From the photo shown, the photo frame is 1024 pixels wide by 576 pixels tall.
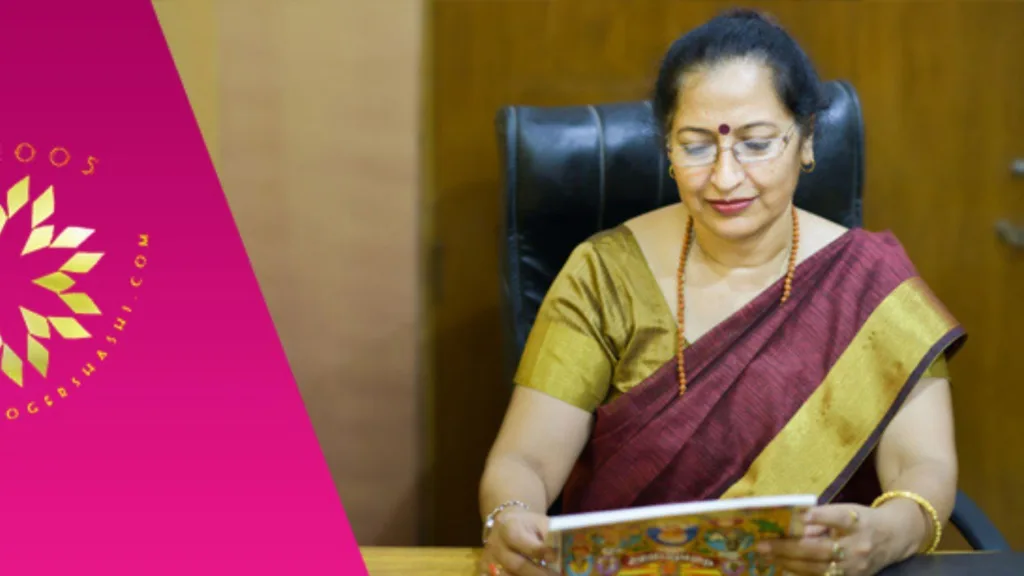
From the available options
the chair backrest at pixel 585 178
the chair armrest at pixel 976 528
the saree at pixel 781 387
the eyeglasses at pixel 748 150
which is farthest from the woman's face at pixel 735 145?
the chair armrest at pixel 976 528

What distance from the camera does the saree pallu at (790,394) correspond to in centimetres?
152

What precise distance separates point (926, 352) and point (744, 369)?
0.23 meters

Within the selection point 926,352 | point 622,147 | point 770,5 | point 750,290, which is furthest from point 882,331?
point 770,5

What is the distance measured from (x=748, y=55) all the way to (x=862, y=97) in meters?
0.77

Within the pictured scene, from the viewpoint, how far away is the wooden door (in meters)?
2.15

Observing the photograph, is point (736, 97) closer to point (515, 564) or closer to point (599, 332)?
point (599, 332)

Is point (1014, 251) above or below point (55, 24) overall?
below

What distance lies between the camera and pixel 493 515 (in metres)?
1.39

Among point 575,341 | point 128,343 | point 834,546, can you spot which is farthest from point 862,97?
point 128,343

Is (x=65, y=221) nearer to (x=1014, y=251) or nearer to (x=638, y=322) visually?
(x=638, y=322)

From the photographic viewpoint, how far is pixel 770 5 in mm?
2139

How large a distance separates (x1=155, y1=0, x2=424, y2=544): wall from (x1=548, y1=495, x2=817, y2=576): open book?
1.10m

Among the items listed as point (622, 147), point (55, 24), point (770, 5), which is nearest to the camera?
point (55, 24)

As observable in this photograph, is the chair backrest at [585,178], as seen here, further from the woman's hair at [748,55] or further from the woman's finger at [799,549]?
the woman's finger at [799,549]
